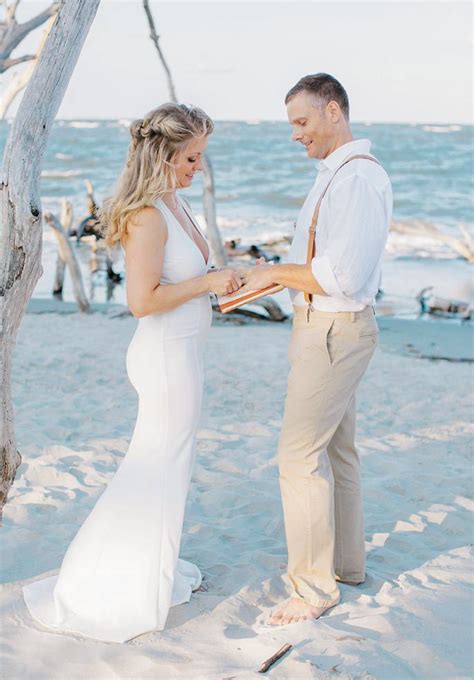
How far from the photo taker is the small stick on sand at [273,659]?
3.04 meters

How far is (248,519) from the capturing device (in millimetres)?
4656

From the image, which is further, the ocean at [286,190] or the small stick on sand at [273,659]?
the ocean at [286,190]

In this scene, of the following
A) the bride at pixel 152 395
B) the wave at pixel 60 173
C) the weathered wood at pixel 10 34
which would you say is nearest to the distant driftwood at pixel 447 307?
the weathered wood at pixel 10 34

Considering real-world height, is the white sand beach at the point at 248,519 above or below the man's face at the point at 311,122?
below

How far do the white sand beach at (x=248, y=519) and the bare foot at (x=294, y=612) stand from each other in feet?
0.19

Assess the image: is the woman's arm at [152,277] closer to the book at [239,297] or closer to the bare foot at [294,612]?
the book at [239,297]

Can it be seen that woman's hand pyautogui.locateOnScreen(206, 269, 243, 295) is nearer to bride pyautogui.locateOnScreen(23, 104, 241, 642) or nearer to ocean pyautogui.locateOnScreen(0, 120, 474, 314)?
bride pyautogui.locateOnScreen(23, 104, 241, 642)

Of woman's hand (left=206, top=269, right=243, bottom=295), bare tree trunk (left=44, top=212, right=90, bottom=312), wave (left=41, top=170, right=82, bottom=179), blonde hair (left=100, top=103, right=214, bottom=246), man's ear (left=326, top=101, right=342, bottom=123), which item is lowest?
bare tree trunk (left=44, top=212, right=90, bottom=312)

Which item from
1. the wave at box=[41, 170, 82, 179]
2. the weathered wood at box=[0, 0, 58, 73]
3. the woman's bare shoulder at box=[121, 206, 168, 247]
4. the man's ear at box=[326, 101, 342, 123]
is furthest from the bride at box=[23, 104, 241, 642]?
the wave at box=[41, 170, 82, 179]

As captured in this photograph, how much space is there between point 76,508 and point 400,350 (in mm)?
5966

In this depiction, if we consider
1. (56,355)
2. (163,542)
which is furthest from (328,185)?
(56,355)

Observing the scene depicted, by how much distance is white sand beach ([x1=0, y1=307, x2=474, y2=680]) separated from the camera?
10.5ft

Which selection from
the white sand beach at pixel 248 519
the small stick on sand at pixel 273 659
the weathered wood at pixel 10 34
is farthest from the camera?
the weathered wood at pixel 10 34

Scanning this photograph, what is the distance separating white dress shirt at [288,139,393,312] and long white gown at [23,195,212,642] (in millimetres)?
510
